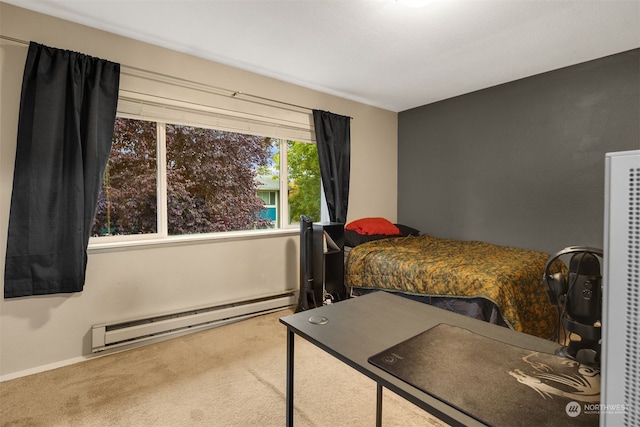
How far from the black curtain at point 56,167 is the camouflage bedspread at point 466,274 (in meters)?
Result: 2.45

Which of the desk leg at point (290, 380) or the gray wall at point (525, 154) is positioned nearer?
the desk leg at point (290, 380)

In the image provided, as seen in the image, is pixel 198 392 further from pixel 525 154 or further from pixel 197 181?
pixel 525 154

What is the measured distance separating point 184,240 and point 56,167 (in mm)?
1052

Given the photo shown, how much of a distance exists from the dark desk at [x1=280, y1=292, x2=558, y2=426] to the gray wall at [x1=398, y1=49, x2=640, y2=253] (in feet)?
8.22

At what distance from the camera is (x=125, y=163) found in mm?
2656

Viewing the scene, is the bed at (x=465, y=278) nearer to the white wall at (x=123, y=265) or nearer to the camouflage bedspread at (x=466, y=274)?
the camouflage bedspread at (x=466, y=274)

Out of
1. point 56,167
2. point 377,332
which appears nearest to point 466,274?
point 377,332

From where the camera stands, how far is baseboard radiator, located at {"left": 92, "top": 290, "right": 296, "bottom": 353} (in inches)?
93.7

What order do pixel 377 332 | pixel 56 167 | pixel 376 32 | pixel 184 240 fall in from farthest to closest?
pixel 184 240
pixel 376 32
pixel 56 167
pixel 377 332

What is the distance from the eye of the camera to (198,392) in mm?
1957

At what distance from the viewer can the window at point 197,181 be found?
2643 mm

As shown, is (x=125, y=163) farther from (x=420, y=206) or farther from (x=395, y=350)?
(x=420, y=206)

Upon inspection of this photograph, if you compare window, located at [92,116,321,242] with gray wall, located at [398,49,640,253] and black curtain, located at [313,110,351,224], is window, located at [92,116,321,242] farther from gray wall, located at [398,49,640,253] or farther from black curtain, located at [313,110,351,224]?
gray wall, located at [398,49,640,253]

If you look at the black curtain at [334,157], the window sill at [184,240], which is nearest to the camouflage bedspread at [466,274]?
the black curtain at [334,157]
